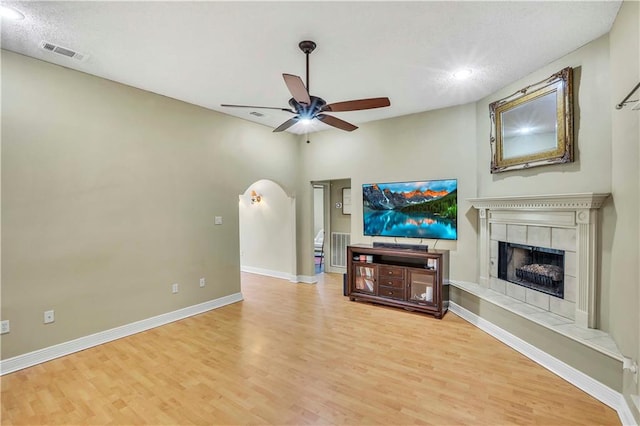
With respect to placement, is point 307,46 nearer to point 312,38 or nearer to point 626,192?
point 312,38

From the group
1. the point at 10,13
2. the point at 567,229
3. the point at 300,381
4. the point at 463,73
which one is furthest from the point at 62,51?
the point at 567,229

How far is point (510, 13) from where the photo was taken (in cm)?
235

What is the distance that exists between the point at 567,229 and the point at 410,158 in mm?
2401

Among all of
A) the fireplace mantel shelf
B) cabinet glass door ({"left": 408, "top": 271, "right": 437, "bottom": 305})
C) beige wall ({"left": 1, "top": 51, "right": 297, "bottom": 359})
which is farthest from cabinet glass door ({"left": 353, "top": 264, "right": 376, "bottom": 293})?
beige wall ({"left": 1, "top": 51, "right": 297, "bottom": 359})

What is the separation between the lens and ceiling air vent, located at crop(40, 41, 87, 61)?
2.74 m

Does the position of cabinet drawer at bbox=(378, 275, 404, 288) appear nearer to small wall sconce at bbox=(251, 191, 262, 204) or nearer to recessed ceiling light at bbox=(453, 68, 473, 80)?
recessed ceiling light at bbox=(453, 68, 473, 80)

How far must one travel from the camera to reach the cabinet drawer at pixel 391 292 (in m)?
4.45

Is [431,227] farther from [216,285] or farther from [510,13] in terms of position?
[216,285]

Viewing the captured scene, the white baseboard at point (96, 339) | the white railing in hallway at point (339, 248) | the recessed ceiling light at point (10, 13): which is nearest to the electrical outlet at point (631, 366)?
the white baseboard at point (96, 339)

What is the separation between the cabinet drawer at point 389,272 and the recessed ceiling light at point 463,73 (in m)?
2.60

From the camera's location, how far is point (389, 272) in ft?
14.9

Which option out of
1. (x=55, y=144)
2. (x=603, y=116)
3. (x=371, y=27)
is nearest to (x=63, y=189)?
(x=55, y=144)

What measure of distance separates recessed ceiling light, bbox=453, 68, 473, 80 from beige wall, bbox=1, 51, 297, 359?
3292 mm

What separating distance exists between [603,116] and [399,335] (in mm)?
2926
